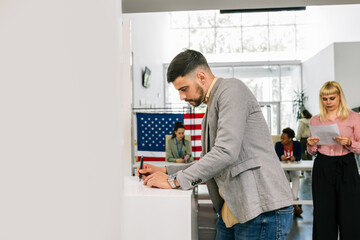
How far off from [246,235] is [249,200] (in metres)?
0.14

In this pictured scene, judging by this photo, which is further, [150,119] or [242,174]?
[150,119]

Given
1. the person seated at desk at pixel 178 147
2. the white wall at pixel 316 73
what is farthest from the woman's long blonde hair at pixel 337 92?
the white wall at pixel 316 73

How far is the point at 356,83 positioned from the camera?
765 centimetres

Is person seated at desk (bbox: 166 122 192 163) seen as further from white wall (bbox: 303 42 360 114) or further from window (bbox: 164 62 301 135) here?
window (bbox: 164 62 301 135)

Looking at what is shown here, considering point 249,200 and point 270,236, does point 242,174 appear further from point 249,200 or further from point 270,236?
point 270,236

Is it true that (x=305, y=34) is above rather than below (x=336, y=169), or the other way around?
above

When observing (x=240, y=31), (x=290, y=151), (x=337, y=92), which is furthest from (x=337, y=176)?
(x=240, y=31)

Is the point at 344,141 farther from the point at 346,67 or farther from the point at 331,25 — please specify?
the point at 331,25

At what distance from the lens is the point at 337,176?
275cm

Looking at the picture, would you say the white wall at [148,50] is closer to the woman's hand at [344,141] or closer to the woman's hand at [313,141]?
the woman's hand at [313,141]

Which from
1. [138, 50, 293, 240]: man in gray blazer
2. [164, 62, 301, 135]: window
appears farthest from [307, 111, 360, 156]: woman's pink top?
[164, 62, 301, 135]: window

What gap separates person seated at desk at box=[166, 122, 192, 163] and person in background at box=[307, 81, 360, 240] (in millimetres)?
2498

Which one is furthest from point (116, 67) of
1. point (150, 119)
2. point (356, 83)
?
point (356, 83)

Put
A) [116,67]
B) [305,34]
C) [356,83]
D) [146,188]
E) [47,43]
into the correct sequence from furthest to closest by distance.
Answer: [305,34]
[356,83]
[146,188]
[116,67]
[47,43]
